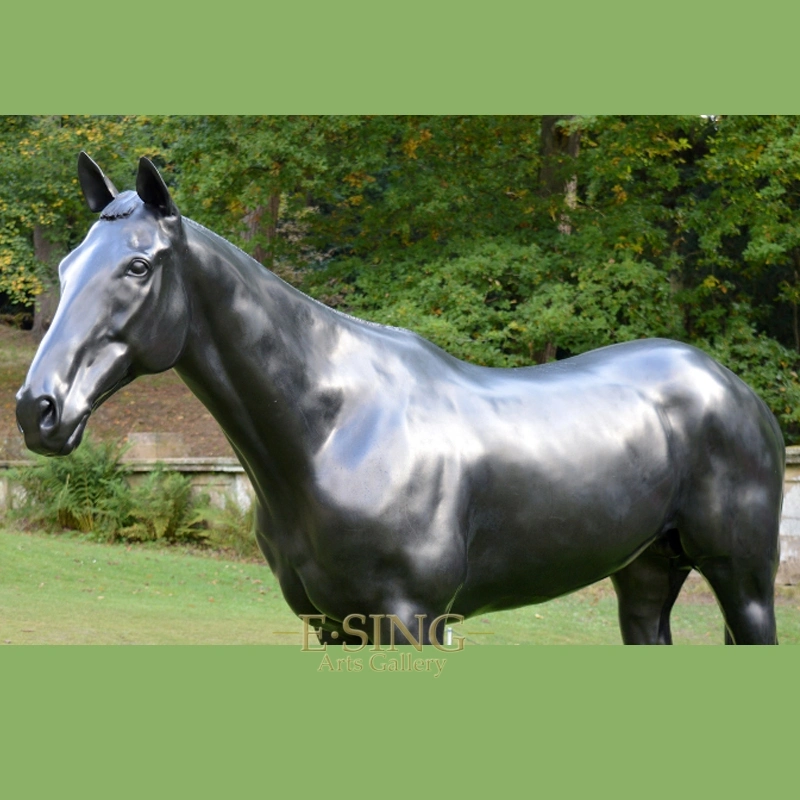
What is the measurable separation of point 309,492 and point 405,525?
33cm

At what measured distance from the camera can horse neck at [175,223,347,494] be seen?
320 cm

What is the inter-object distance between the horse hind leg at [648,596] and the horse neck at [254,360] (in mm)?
1812

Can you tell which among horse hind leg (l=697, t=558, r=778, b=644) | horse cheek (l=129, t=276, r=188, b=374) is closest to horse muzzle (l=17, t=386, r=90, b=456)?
horse cheek (l=129, t=276, r=188, b=374)

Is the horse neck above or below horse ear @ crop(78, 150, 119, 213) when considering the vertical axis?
below

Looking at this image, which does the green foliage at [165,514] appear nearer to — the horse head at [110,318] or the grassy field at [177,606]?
the grassy field at [177,606]

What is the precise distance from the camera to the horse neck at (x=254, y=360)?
3203mm

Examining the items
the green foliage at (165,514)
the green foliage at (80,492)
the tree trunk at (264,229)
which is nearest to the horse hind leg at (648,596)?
the tree trunk at (264,229)

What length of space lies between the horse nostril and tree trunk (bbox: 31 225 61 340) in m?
18.1

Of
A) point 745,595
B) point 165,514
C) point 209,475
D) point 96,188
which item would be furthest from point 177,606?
point 96,188

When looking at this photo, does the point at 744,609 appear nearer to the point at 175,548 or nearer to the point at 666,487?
the point at 666,487

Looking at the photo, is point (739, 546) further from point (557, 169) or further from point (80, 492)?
point (80, 492)

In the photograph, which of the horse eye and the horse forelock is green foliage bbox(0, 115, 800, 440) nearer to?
the horse forelock

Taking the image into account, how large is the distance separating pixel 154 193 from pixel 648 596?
2.72 meters

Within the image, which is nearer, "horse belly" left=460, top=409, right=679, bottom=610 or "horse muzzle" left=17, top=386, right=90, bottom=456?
"horse muzzle" left=17, top=386, right=90, bottom=456
